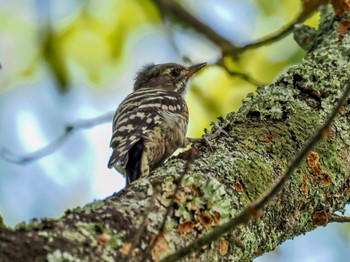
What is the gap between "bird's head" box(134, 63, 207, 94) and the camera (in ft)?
20.0

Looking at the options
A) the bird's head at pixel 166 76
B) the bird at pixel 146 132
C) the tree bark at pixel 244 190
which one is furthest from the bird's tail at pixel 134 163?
the bird's head at pixel 166 76

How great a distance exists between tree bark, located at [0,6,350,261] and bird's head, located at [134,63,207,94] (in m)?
2.11

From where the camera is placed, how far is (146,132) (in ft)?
14.2

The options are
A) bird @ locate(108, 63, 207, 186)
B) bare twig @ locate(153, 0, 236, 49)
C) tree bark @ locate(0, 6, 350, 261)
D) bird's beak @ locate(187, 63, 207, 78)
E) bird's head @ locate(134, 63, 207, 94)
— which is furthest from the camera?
bird's head @ locate(134, 63, 207, 94)

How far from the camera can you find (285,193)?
2.81 m

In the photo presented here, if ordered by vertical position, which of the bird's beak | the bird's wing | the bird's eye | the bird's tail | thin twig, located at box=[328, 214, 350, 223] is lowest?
thin twig, located at box=[328, 214, 350, 223]

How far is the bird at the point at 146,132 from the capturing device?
13.3 feet

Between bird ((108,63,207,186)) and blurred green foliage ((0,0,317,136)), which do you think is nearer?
bird ((108,63,207,186))

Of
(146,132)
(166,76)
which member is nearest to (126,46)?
(166,76)

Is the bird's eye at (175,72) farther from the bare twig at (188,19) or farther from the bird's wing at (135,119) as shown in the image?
the bare twig at (188,19)

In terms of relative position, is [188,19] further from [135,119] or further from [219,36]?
[135,119]

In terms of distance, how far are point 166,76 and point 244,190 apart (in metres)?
3.62

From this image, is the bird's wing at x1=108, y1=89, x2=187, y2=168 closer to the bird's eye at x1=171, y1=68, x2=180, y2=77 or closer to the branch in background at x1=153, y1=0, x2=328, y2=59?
the branch in background at x1=153, y1=0, x2=328, y2=59

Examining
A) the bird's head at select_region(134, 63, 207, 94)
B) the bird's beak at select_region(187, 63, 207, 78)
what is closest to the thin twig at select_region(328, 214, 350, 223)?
the bird's beak at select_region(187, 63, 207, 78)
